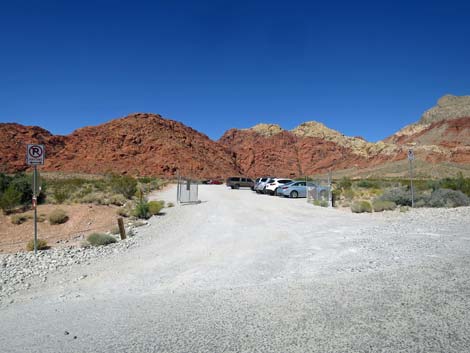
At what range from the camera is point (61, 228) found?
54.5 feet

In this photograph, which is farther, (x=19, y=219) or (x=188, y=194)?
(x=188, y=194)

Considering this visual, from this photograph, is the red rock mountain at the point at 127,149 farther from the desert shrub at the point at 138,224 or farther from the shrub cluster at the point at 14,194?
the desert shrub at the point at 138,224

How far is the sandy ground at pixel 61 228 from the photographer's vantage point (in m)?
13.8

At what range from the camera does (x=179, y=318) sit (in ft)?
16.9

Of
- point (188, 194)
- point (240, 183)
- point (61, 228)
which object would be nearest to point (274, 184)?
point (188, 194)

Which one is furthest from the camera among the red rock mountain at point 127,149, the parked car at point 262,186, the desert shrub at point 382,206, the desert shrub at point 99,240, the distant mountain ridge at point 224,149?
the distant mountain ridge at point 224,149

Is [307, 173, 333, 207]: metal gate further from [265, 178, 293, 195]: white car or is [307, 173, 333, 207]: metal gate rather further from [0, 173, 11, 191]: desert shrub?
[0, 173, 11, 191]: desert shrub

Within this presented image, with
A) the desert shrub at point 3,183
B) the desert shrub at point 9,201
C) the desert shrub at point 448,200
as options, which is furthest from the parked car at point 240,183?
the desert shrub at point 9,201

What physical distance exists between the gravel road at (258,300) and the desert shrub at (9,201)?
13.5m

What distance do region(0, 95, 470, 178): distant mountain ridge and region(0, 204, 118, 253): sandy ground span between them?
7640 centimetres

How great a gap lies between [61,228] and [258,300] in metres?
13.5

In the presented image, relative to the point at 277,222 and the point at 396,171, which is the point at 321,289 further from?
the point at 396,171

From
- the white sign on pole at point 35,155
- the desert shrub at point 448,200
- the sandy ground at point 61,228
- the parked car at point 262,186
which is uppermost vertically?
the white sign on pole at point 35,155

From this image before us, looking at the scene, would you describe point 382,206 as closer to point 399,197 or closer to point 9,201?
point 399,197
